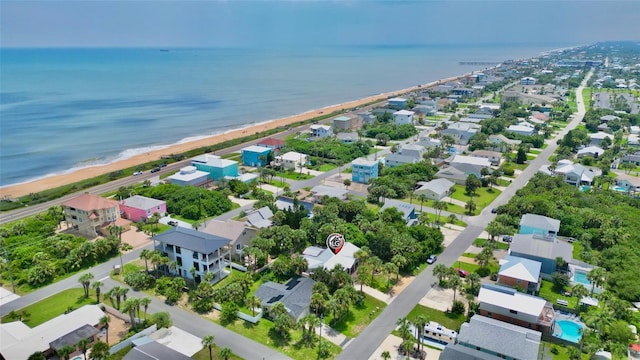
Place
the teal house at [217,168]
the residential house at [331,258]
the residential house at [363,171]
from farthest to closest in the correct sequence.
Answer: the residential house at [363,171], the teal house at [217,168], the residential house at [331,258]

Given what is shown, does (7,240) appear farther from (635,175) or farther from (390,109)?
(390,109)

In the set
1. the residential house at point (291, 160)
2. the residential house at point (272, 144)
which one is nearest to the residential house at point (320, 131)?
the residential house at point (272, 144)

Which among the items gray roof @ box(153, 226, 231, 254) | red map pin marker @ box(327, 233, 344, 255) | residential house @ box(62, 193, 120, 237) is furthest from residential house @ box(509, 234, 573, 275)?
residential house @ box(62, 193, 120, 237)

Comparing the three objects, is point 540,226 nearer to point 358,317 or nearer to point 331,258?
point 331,258

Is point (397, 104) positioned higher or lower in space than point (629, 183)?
higher

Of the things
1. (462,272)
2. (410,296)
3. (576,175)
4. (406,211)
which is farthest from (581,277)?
(576,175)

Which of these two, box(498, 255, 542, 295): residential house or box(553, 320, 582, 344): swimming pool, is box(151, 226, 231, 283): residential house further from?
box(553, 320, 582, 344): swimming pool

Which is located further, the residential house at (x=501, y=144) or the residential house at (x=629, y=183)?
the residential house at (x=501, y=144)

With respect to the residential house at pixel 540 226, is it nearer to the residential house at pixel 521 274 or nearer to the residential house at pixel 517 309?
the residential house at pixel 521 274
